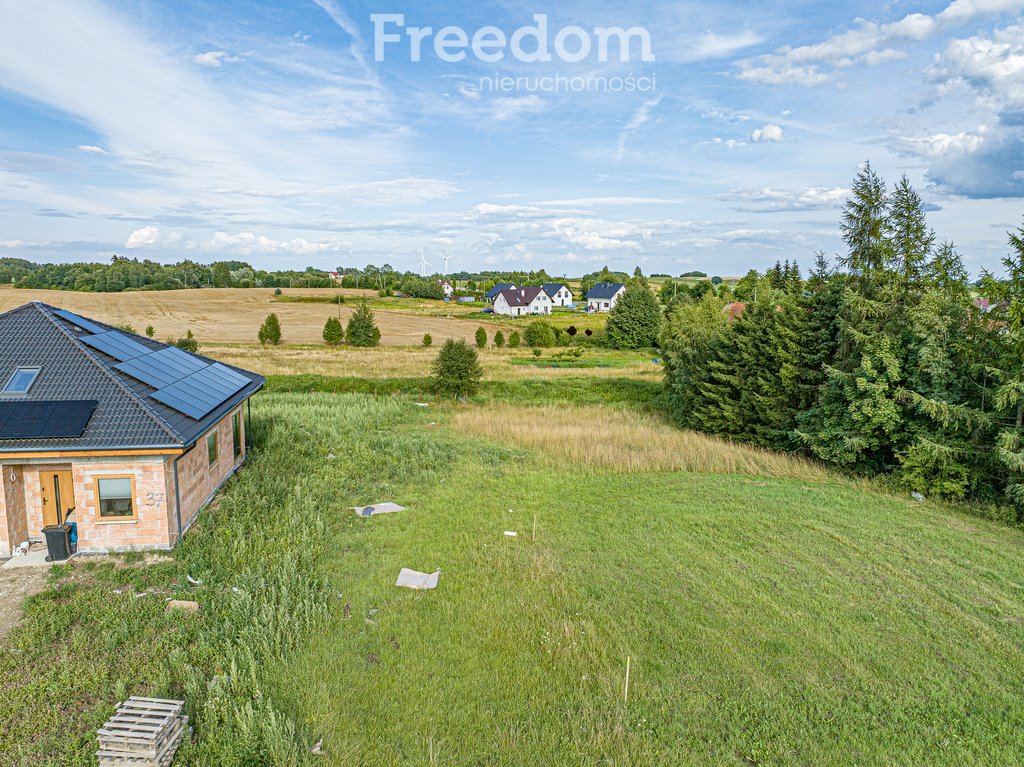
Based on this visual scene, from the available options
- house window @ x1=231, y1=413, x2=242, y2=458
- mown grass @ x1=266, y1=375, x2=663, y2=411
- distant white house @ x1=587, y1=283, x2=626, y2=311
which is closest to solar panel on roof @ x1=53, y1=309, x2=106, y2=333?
house window @ x1=231, y1=413, x2=242, y2=458

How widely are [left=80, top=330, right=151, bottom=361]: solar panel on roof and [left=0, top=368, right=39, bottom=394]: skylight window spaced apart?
1161mm

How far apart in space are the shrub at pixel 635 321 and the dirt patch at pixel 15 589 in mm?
48010

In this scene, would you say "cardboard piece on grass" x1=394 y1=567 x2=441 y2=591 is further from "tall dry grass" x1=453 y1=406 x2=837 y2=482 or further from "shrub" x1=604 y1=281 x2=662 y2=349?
"shrub" x1=604 y1=281 x2=662 y2=349

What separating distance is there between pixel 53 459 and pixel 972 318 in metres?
20.1

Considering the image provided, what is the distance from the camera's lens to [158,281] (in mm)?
89562

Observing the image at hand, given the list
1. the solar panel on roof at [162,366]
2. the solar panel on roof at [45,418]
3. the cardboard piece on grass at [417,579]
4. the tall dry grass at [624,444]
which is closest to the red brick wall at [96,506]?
the solar panel on roof at [45,418]

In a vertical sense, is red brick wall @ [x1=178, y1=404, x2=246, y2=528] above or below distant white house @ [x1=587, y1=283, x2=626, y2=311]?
below

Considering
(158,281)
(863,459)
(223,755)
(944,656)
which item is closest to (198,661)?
(223,755)

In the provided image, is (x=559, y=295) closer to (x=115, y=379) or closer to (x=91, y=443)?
(x=115, y=379)

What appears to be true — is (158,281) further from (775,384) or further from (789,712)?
(789,712)

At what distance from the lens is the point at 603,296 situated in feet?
272

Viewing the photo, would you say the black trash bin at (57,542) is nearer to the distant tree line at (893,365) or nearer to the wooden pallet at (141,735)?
the wooden pallet at (141,735)

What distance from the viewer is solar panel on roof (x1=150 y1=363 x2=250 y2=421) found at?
1182 centimetres

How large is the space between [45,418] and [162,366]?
3.60 meters
